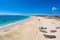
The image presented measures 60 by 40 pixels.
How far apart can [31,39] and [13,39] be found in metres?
1.56

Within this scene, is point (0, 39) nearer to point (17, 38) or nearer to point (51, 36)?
point (17, 38)

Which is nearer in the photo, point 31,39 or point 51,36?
point 31,39

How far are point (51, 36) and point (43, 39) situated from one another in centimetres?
115

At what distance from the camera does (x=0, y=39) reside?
13.3m

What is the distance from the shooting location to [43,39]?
43.4 ft

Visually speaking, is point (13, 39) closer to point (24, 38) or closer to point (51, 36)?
point (24, 38)

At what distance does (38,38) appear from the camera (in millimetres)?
13500

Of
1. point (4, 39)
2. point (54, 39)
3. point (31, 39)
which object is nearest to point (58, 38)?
point (54, 39)

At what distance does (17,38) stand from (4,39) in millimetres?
1147

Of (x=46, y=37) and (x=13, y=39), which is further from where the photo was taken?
(x=46, y=37)

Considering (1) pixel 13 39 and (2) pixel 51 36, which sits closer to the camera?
(1) pixel 13 39

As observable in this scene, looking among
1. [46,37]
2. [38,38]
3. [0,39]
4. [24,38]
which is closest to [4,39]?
[0,39]

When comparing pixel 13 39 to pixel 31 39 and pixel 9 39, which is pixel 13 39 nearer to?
pixel 9 39

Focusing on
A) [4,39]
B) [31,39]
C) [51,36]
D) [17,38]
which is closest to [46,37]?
[51,36]
